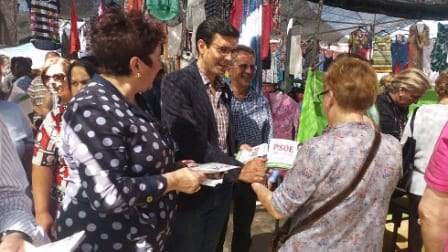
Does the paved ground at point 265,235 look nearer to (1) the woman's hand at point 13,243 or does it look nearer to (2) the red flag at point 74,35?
(1) the woman's hand at point 13,243

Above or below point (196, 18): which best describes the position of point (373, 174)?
below

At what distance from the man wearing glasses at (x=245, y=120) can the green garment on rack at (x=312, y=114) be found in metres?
0.80

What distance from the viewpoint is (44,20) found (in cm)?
489

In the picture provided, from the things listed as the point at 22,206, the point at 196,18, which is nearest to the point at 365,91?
the point at 22,206

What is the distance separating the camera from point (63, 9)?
628cm

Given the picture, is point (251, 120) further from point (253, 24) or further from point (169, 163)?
point (253, 24)

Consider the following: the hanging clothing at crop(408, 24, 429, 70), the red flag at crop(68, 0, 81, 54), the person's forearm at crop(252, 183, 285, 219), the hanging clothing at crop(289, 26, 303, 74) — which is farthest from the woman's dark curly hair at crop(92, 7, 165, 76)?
the hanging clothing at crop(408, 24, 429, 70)

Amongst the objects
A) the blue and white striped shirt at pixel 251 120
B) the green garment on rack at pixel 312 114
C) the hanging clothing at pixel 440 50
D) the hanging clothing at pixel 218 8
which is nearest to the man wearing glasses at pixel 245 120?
the blue and white striped shirt at pixel 251 120

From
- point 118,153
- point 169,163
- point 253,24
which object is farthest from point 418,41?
point 118,153

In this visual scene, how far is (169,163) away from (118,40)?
508mm

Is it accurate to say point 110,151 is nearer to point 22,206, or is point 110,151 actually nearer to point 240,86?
point 22,206

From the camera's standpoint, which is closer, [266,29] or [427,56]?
[266,29]

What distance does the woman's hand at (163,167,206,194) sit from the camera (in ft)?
4.76

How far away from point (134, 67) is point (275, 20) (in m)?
5.21
